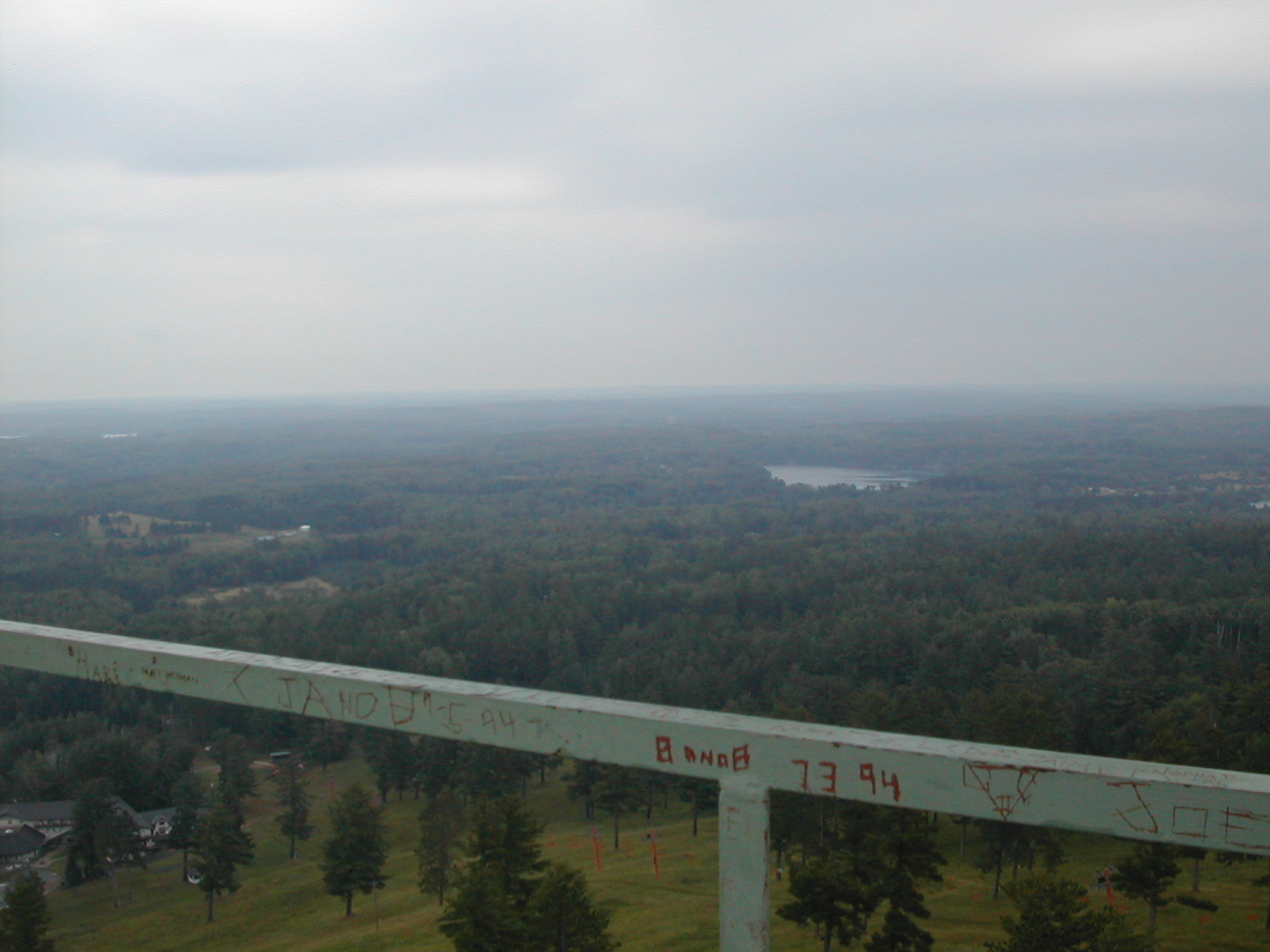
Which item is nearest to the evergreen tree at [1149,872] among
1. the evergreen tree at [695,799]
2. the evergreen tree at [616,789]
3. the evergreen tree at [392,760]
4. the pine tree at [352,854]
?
the evergreen tree at [695,799]

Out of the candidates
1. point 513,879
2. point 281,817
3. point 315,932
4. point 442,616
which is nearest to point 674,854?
point 315,932

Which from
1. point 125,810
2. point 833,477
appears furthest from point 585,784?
point 833,477

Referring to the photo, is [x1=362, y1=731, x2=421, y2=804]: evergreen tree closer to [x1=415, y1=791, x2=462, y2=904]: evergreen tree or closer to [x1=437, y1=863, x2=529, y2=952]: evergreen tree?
[x1=415, y1=791, x2=462, y2=904]: evergreen tree

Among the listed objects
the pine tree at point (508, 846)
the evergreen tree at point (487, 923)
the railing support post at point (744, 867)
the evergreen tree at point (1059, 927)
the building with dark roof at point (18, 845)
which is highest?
the railing support post at point (744, 867)

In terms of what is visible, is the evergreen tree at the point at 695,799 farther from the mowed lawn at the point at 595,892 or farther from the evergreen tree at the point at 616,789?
the evergreen tree at the point at 616,789

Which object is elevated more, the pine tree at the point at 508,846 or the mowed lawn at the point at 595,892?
the pine tree at the point at 508,846

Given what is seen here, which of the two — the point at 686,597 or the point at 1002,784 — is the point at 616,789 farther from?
the point at 686,597

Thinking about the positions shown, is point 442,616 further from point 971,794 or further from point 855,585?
point 971,794

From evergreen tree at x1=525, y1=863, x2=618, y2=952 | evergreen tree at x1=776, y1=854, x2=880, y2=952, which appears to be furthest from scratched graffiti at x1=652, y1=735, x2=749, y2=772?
evergreen tree at x1=776, y1=854, x2=880, y2=952
